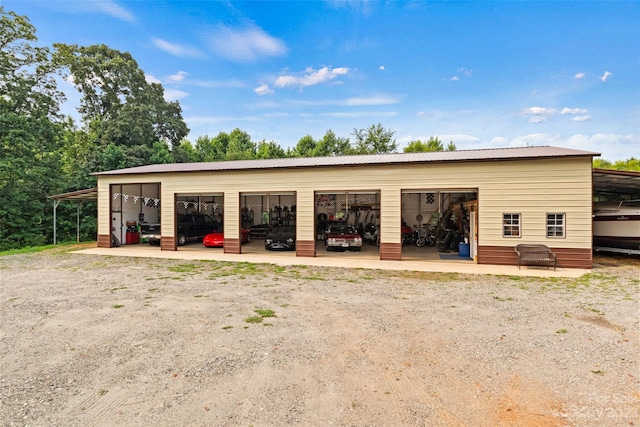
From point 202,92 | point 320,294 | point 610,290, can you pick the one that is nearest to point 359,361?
A: point 320,294

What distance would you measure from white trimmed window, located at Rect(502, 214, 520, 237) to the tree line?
23.5m

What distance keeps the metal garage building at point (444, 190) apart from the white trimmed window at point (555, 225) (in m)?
0.03

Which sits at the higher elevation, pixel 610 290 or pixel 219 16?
pixel 219 16

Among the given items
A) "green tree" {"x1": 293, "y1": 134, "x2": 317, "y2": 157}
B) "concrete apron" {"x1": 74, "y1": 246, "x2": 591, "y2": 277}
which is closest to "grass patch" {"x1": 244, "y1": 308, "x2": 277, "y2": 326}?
"concrete apron" {"x1": 74, "y1": 246, "x2": 591, "y2": 277}

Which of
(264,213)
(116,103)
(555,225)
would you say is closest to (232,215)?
(264,213)

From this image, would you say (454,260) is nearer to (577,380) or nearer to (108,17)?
(577,380)

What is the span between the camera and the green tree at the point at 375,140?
4266cm

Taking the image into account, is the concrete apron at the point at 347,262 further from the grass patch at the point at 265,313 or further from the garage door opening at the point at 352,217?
the grass patch at the point at 265,313

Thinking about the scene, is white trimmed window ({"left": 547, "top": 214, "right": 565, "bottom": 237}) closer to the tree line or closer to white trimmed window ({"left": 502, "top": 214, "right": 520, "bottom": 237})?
white trimmed window ({"left": 502, "top": 214, "right": 520, "bottom": 237})

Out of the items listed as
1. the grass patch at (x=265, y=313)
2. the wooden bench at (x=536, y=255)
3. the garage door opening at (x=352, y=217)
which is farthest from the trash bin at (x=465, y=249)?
the grass patch at (x=265, y=313)

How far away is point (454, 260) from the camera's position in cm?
1249

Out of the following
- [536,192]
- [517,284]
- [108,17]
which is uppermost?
[108,17]

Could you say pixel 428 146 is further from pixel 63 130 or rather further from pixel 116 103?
pixel 63 130

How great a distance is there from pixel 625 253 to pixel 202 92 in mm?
26061
